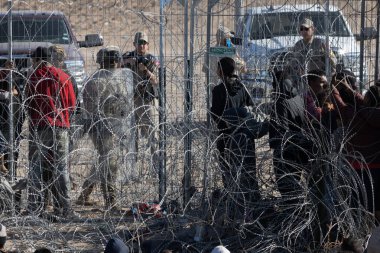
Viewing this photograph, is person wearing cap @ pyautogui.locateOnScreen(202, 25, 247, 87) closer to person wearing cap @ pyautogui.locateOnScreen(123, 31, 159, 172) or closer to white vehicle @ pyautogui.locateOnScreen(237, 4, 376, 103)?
white vehicle @ pyautogui.locateOnScreen(237, 4, 376, 103)

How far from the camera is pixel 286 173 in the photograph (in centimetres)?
705

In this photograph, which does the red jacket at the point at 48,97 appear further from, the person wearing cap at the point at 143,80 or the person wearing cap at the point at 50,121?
the person wearing cap at the point at 143,80

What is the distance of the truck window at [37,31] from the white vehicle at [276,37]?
214 centimetres

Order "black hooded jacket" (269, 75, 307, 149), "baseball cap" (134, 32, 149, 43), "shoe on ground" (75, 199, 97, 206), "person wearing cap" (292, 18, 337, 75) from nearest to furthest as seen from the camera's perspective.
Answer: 1. "black hooded jacket" (269, 75, 307, 149)
2. "person wearing cap" (292, 18, 337, 75)
3. "shoe on ground" (75, 199, 97, 206)
4. "baseball cap" (134, 32, 149, 43)

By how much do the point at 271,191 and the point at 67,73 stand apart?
109 inches

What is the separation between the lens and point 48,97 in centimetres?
834

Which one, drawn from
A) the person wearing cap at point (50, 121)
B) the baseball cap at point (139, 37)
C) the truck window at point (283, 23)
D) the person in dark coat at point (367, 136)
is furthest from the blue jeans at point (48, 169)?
the person in dark coat at point (367, 136)

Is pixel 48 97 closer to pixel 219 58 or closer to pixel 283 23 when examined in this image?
pixel 219 58

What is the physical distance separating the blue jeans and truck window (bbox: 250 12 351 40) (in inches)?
89.5

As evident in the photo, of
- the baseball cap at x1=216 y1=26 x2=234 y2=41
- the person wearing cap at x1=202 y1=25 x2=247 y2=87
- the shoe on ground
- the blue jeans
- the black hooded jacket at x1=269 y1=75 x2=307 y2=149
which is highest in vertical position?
the baseball cap at x1=216 y1=26 x2=234 y2=41

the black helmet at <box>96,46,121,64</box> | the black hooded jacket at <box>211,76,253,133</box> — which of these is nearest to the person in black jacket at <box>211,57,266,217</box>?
the black hooded jacket at <box>211,76,253,133</box>

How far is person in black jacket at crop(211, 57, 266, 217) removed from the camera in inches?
284

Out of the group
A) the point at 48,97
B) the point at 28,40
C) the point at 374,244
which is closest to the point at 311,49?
the point at 48,97

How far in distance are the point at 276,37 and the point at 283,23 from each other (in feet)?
0.59
